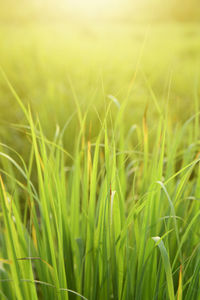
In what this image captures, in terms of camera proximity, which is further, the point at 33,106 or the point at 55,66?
the point at 55,66

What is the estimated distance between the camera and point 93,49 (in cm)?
255

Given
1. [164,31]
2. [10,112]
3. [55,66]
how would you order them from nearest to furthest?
[10,112] < [55,66] < [164,31]

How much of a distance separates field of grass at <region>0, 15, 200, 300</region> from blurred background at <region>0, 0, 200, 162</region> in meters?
0.01

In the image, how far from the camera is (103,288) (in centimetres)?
61

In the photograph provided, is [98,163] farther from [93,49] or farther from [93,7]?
[93,7]

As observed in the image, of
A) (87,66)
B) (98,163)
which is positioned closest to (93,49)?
(87,66)

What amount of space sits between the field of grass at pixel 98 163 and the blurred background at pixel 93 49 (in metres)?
0.01

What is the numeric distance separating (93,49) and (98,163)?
1.40m

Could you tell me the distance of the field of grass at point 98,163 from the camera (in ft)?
1.87

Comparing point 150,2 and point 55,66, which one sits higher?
point 150,2

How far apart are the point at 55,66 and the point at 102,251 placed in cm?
179

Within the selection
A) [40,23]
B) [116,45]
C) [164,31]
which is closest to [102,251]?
[116,45]

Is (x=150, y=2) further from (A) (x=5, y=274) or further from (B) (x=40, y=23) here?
(A) (x=5, y=274)

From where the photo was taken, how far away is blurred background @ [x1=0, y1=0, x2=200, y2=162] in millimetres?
1793
